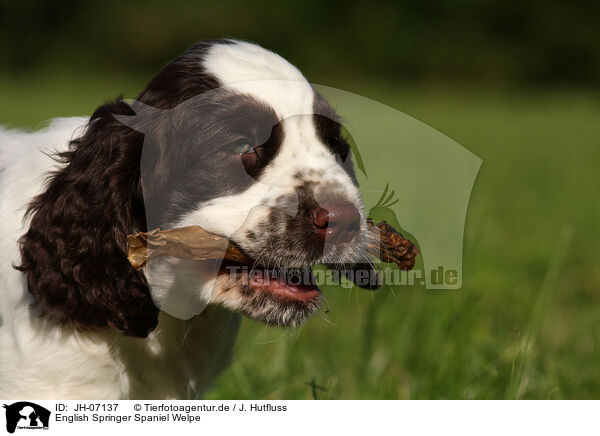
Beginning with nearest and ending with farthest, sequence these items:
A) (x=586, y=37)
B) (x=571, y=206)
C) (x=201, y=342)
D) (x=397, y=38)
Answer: (x=201, y=342) → (x=571, y=206) → (x=397, y=38) → (x=586, y=37)

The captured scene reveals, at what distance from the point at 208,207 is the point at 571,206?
607 cm

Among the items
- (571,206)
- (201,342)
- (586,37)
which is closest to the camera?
(201,342)

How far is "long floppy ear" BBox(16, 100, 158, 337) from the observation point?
2607 millimetres

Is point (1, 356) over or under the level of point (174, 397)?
over

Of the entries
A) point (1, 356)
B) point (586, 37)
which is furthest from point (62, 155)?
point (586, 37)

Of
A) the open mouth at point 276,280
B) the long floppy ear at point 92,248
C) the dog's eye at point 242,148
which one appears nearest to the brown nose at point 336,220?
the open mouth at point 276,280

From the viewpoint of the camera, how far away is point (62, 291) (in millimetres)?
2613

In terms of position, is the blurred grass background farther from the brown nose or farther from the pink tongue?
the brown nose

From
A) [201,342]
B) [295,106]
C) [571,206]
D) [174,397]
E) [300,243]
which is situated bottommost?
[571,206]

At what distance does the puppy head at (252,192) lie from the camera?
8.20ft

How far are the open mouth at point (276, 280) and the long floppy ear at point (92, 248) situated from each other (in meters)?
0.31

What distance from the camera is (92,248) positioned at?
2631mm
